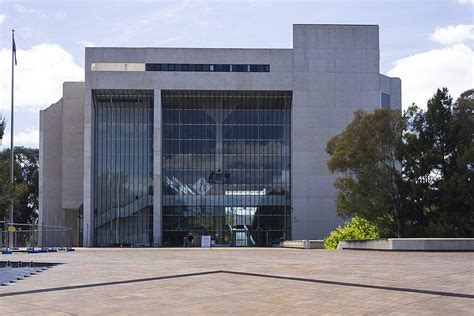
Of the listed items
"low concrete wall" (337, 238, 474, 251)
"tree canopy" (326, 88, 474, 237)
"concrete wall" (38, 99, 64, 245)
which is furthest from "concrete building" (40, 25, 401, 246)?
"low concrete wall" (337, 238, 474, 251)

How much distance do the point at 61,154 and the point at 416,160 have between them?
43593 mm

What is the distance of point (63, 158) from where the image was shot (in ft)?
219

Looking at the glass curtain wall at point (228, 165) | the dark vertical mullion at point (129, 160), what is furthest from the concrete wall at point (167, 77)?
the dark vertical mullion at point (129, 160)

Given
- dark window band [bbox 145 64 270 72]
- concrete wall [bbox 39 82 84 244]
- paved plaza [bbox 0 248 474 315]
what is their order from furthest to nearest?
concrete wall [bbox 39 82 84 244]
dark window band [bbox 145 64 270 72]
paved plaza [bbox 0 248 474 315]

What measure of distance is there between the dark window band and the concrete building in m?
0.11

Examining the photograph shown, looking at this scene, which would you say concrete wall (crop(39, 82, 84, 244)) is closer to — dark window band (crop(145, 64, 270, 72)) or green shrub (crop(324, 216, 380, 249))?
dark window band (crop(145, 64, 270, 72))

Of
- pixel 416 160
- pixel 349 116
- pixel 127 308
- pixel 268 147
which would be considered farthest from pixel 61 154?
pixel 127 308

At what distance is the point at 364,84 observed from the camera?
63156 millimetres

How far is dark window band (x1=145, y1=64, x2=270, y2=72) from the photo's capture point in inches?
2464

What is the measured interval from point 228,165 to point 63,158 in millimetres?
19359

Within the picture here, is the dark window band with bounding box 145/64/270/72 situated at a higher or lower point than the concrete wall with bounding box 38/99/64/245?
higher

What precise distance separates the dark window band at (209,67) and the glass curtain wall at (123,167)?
9.29ft

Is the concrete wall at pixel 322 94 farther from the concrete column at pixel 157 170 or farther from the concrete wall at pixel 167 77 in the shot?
the concrete column at pixel 157 170

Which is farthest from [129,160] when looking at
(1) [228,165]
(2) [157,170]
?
(1) [228,165]
